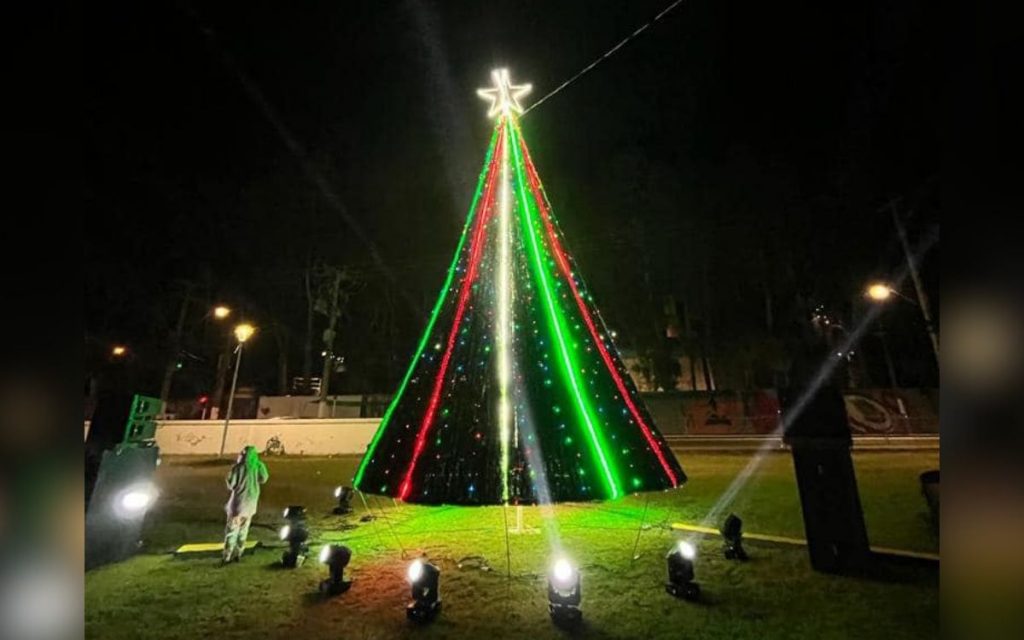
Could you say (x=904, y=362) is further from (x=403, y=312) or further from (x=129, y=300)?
(x=129, y=300)

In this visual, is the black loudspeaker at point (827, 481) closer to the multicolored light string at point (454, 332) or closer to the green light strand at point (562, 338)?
the green light strand at point (562, 338)

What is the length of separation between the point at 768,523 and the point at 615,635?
493 cm

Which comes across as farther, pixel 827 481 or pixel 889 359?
pixel 889 359

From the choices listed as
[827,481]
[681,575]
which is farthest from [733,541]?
[681,575]

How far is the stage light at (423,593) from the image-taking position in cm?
515

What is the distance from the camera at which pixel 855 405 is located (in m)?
24.4

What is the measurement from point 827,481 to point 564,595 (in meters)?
3.51

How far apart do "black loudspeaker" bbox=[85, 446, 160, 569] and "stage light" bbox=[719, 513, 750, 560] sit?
300 inches

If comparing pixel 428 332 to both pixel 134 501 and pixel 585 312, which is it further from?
pixel 134 501

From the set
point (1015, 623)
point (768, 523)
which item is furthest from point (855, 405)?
point (1015, 623)

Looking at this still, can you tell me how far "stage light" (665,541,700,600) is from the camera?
18.0ft

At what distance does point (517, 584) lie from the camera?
236 inches

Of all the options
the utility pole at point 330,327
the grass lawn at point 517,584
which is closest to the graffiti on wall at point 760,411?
the utility pole at point 330,327

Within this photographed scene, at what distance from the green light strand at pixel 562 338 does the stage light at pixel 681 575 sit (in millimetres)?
1054
